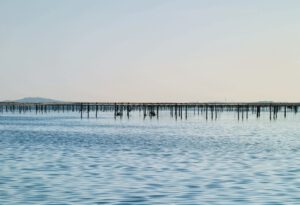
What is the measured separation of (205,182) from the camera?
22766 mm

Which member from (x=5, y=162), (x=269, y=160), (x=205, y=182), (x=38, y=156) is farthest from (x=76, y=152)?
(x=205, y=182)

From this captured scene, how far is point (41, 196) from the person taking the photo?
19312mm

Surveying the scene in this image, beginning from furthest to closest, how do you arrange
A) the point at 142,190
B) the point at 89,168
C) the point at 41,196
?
the point at 89,168 → the point at 142,190 → the point at 41,196

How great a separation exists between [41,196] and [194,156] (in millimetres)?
16682

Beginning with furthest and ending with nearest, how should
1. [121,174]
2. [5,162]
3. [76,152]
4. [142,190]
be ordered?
[76,152] < [5,162] < [121,174] < [142,190]

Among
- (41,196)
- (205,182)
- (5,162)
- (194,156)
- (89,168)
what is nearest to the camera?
(41,196)

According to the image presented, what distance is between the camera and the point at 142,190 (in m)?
20.6

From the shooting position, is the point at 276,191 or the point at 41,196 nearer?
the point at 41,196

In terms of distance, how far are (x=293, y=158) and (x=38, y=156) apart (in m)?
15.1

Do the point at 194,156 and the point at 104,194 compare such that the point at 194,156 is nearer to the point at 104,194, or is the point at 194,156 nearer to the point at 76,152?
the point at 76,152

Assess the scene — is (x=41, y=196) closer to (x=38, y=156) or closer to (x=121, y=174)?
(x=121, y=174)

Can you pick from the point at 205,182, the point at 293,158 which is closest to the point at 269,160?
the point at 293,158

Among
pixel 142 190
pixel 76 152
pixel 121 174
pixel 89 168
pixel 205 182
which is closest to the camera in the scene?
pixel 142 190

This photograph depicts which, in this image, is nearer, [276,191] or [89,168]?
[276,191]
